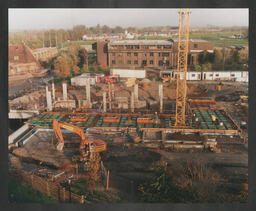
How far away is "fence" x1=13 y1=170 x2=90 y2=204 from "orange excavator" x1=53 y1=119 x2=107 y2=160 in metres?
1.13

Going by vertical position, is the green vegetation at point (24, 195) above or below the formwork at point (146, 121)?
below

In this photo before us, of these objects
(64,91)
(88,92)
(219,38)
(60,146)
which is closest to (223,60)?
(219,38)

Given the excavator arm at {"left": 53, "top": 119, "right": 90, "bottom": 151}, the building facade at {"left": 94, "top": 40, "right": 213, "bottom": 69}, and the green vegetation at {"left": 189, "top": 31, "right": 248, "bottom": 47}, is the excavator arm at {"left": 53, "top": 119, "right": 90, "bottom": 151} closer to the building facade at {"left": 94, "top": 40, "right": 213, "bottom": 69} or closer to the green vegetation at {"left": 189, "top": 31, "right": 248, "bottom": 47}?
the building facade at {"left": 94, "top": 40, "right": 213, "bottom": 69}

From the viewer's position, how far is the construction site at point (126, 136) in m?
7.06

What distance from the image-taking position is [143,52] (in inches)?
412

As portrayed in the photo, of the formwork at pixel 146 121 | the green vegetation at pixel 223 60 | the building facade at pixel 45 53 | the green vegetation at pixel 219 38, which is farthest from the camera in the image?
the building facade at pixel 45 53

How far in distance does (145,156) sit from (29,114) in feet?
15.0

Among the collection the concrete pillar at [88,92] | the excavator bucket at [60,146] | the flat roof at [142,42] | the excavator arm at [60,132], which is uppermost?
the flat roof at [142,42]

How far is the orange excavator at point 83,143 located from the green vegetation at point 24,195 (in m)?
1.37

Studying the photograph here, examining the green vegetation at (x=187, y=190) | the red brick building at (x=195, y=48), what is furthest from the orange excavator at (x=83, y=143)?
the red brick building at (x=195, y=48)

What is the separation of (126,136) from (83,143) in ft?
4.16

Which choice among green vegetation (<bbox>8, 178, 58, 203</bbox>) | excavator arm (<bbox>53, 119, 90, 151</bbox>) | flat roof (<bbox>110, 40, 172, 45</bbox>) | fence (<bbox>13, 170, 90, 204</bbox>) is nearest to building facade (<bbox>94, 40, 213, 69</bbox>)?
flat roof (<bbox>110, 40, 172, 45</bbox>)

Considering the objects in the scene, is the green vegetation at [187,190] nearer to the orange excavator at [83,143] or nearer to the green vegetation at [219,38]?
the orange excavator at [83,143]

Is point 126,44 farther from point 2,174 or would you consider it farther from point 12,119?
point 2,174
